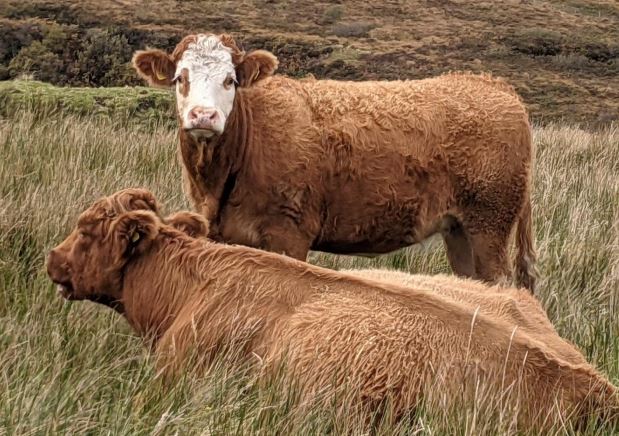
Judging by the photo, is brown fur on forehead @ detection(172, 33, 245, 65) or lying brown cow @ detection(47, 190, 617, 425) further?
brown fur on forehead @ detection(172, 33, 245, 65)

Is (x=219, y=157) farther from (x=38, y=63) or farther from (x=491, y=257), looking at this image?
(x=38, y=63)

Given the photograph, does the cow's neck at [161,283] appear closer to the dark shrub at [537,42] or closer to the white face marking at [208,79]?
the white face marking at [208,79]

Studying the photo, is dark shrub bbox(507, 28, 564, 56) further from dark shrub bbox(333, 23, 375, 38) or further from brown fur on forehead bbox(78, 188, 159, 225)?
brown fur on forehead bbox(78, 188, 159, 225)

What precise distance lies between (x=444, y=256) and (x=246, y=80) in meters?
2.38

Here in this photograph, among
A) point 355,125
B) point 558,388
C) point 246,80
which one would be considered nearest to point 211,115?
point 246,80

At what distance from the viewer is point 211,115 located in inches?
237

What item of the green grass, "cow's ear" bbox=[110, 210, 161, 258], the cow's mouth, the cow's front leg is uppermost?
the cow's mouth

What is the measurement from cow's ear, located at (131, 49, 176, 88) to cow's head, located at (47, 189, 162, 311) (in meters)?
1.80

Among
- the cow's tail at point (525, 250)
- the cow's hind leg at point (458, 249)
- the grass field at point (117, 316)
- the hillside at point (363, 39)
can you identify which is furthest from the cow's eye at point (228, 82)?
the hillside at point (363, 39)

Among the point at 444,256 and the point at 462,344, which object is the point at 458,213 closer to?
the point at 444,256

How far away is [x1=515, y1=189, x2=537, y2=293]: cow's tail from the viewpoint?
739 centimetres

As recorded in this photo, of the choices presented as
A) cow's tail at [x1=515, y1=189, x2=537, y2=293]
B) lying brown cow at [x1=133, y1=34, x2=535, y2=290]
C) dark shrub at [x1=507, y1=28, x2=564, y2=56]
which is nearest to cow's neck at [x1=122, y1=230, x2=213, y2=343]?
lying brown cow at [x1=133, y1=34, x2=535, y2=290]

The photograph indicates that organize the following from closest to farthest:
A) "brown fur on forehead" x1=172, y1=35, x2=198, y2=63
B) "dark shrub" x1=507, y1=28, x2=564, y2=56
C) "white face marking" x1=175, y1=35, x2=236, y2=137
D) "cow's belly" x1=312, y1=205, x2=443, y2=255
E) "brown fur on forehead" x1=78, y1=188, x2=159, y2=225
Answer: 1. "brown fur on forehead" x1=78, y1=188, x2=159, y2=225
2. "white face marking" x1=175, y1=35, x2=236, y2=137
3. "brown fur on forehead" x1=172, y1=35, x2=198, y2=63
4. "cow's belly" x1=312, y1=205, x2=443, y2=255
5. "dark shrub" x1=507, y1=28, x2=564, y2=56

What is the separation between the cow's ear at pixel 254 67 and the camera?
21.6 ft
